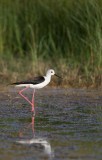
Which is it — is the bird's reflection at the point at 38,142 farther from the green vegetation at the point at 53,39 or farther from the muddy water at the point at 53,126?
the green vegetation at the point at 53,39

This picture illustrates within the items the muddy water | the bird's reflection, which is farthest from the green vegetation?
the bird's reflection

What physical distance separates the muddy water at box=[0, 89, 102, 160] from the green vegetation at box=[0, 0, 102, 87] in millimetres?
771

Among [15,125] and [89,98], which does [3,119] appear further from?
[89,98]

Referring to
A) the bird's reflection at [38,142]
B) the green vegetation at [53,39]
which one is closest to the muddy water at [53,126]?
Result: the bird's reflection at [38,142]

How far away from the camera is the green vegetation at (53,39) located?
12.4 m

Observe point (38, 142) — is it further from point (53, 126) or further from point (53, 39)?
point (53, 39)

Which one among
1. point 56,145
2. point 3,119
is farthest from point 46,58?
point 56,145

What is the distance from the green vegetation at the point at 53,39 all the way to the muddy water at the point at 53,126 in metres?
0.77

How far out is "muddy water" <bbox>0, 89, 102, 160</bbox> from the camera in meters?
6.71

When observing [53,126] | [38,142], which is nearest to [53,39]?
[53,126]

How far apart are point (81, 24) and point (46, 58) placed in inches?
71.1

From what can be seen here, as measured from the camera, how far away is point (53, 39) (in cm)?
1501

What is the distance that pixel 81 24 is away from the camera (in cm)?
1294

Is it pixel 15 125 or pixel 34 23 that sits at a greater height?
pixel 34 23
